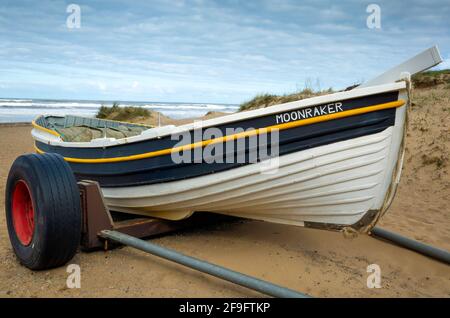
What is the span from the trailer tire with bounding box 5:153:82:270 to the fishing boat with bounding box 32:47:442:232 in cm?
85

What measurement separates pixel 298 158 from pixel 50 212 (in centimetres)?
206

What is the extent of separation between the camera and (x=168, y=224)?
15.1 ft

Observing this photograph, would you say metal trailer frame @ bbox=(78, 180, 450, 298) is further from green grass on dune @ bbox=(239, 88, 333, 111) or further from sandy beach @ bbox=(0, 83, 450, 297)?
green grass on dune @ bbox=(239, 88, 333, 111)

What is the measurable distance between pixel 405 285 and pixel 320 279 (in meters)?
0.71

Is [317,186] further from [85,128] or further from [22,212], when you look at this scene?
[85,128]

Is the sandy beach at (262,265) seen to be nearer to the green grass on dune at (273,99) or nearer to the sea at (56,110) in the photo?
the green grass on dune at (273,99)

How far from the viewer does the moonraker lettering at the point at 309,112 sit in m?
3.48

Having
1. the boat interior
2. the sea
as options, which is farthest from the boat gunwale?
the sea

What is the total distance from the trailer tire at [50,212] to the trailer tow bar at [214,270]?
1.27 ft

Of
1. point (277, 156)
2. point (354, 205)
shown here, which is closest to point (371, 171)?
point (354, 205)

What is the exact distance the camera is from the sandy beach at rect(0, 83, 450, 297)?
11.3 feet

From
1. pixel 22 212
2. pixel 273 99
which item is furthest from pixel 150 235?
pixel 273 99

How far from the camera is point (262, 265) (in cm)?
395
